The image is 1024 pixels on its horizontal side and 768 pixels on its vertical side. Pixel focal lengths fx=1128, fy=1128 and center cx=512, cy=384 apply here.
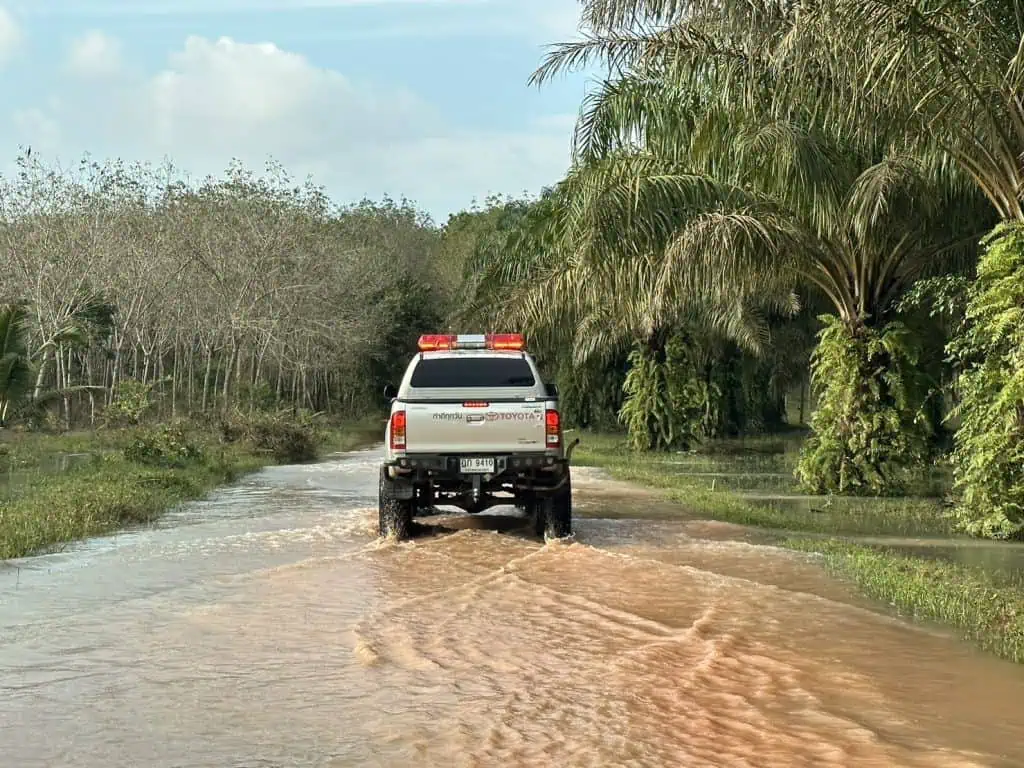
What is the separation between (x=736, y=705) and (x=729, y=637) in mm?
1668

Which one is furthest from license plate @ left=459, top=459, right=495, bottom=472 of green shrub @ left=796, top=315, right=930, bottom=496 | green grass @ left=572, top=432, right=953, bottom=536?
green shrub @ left=796, top=315, right=930, bottom=496

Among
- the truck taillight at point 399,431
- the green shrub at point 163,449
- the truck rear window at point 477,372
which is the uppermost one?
the truck rear window at point 477,372

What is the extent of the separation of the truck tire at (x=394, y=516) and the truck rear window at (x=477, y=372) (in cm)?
137

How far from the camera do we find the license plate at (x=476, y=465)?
12172mm

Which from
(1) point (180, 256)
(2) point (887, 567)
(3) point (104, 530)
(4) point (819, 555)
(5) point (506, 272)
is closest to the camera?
(2) point (887, 567)

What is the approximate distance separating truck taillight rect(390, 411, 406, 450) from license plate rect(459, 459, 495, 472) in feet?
2.20

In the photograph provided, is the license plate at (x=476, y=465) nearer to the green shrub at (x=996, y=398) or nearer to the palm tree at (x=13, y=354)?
the green shrub at (x=996, y=398)

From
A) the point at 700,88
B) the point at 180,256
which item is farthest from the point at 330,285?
the point at 700,88

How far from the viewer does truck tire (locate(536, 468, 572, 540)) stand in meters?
12.7

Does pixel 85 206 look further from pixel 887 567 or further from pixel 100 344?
pixel 887 567

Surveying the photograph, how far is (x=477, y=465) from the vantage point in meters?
12.2

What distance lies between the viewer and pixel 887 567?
10.6 metres

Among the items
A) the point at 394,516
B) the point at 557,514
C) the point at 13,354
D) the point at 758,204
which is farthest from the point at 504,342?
the point at 13,354

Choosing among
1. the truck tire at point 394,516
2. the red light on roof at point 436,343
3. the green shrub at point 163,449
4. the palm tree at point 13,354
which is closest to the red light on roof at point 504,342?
the red light on roof at point 436,343
